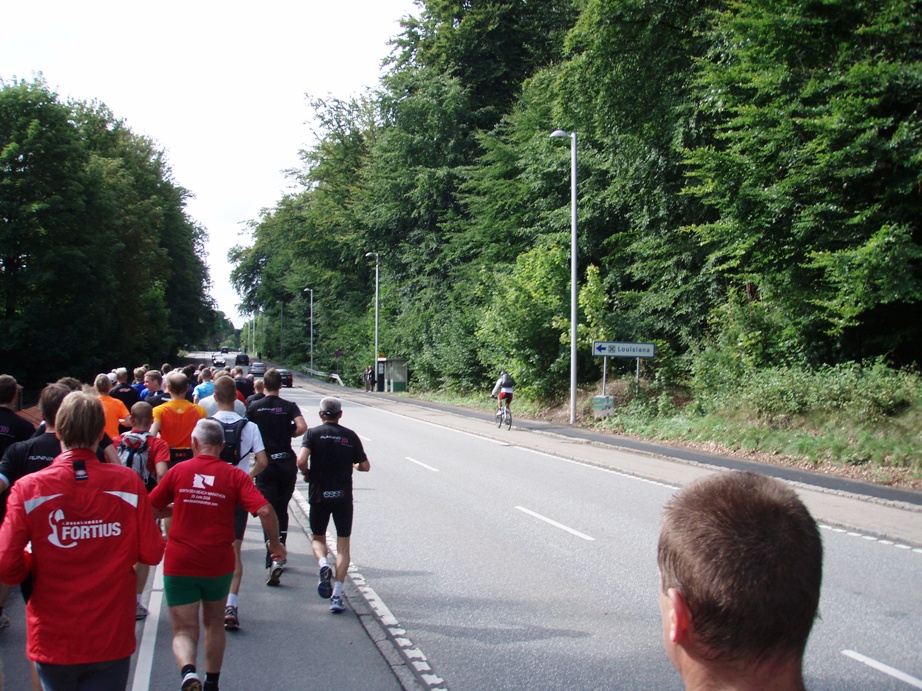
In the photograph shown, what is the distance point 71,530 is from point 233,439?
3.25 m

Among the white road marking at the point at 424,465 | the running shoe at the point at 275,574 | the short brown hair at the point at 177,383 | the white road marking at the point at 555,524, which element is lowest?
the white road marking at the point at 424,465

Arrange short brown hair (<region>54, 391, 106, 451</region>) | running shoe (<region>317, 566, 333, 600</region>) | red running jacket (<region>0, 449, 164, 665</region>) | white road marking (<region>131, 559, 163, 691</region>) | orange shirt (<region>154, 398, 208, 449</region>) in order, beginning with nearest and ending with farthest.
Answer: red running jacket (<region>0, 449, 164, 665</region>), short brown hair (<region>54, 391, 106, 451</region>), white road marking (<region>131, 559, 163, 691</region>), running shoe (<region>317, 566, 333, 600</region>), orange shirt (<region>154, 398, 208, 449</region>)

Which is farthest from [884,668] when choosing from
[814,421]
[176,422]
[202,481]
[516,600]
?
[814,421]

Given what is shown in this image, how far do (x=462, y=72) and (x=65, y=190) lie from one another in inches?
896

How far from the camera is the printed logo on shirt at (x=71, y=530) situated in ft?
11.6

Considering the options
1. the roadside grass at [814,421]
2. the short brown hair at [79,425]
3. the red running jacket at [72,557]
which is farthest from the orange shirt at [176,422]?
the roadside grass at [814,421]

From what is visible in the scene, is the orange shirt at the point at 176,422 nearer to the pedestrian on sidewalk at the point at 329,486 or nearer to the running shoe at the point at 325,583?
the pedestrian on sidewalk at the point at 329,486

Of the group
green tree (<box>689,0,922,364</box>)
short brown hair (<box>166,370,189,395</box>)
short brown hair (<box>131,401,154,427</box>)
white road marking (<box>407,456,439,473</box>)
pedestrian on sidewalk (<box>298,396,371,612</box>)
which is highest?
green tree (<box>689,0,922,364</box>)

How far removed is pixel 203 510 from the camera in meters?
4.99

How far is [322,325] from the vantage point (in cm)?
7812

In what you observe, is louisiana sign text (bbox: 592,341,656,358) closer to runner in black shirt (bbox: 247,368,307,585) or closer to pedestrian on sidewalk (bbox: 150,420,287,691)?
runner in black shirt (bbox: 247,368,307,585)

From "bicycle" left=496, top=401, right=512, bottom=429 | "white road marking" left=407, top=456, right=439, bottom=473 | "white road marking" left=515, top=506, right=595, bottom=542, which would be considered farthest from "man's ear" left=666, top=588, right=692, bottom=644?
"bicycle" left=496, top=401, right=512, bottom=429

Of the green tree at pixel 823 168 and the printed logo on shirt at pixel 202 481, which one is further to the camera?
the green tree at pixel 823 168

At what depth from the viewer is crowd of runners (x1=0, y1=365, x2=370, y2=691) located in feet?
11.6
